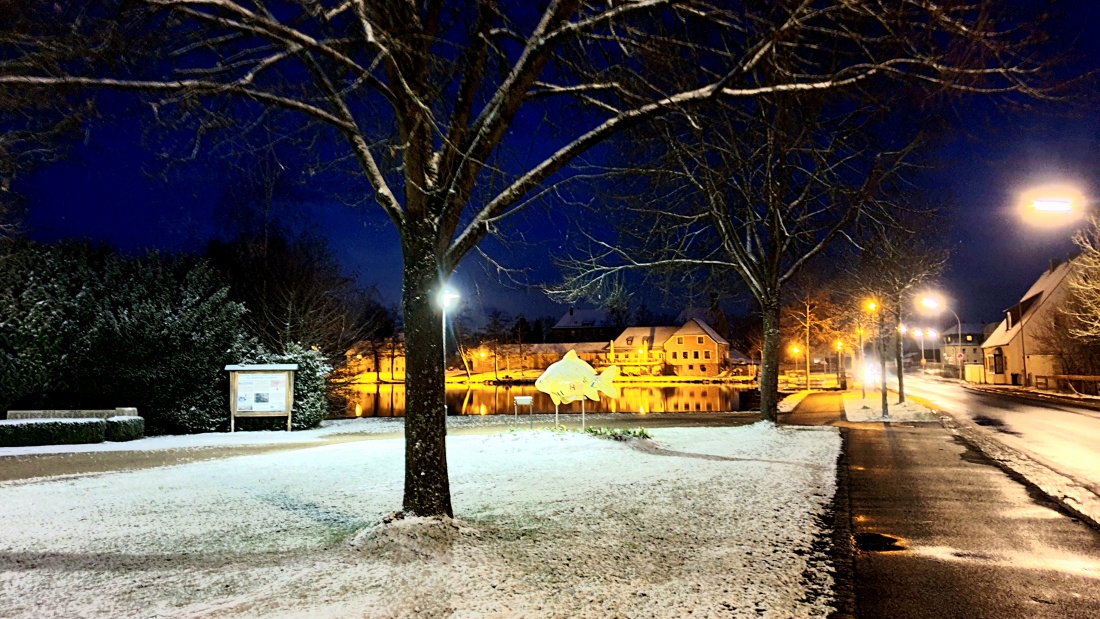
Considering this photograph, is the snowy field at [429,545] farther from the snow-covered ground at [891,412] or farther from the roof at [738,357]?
the roof at [738,357]

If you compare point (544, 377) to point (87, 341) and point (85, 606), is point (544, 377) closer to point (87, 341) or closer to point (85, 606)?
point (87, 341)

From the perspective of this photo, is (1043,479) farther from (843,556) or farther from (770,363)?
(770,363)

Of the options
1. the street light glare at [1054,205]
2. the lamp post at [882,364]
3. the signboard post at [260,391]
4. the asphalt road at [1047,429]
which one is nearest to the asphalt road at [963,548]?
the asphalt road at [1047,429]

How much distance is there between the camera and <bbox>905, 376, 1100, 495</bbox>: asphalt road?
42.4ft

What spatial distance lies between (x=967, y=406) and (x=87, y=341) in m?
33.8

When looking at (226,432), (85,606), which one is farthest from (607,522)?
(226,432)

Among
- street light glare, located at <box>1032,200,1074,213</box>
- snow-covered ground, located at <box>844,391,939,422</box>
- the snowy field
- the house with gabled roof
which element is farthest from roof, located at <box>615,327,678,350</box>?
the snowy field

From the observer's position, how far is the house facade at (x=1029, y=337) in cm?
4678

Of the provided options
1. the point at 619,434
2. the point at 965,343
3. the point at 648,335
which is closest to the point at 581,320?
the point at 648,335

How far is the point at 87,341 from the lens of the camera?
66.8 ft

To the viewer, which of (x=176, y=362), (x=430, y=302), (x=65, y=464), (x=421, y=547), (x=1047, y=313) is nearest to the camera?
(x=421, y=547)

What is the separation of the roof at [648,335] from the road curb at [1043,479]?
83.2 meters

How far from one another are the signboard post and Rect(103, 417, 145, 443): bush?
2.62 metres

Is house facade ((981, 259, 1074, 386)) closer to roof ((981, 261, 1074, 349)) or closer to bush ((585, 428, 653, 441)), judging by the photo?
roof ((981, 261, 1074, 349))
